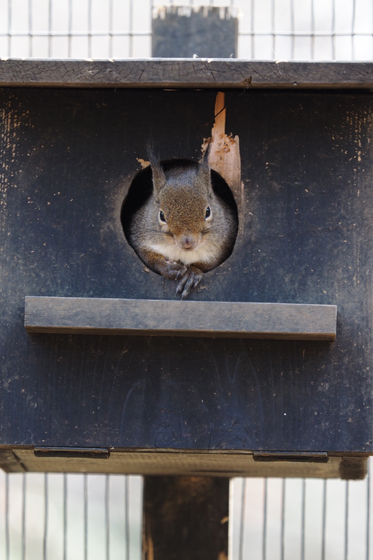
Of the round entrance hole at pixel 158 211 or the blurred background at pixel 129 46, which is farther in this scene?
the blurred background at pixel 129 46

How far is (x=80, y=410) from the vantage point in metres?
2.44

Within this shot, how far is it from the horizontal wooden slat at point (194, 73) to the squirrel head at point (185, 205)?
33 centimetres

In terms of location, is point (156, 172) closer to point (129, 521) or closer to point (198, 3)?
point (198, 3)

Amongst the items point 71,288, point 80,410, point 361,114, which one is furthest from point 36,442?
point 361,114

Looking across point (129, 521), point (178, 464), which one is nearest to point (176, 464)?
point (178, 464)

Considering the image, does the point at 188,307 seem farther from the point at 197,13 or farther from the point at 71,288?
the point at 197,13

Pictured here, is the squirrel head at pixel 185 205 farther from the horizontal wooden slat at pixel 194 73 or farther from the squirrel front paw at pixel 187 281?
the horizontal wooden slat at pixel 194 73

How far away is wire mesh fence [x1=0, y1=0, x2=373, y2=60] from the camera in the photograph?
3.26 metres

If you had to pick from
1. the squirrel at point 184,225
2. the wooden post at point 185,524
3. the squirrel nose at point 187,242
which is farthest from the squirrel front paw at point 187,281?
A: the wooden post at point 185,524

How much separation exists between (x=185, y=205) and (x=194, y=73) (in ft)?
1.66

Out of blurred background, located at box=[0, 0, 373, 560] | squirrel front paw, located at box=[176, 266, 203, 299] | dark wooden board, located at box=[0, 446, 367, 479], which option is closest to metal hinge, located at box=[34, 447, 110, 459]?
dark wooden board, located at box=[0, 446, 367, 479]

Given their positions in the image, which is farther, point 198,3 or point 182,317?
point 198,3

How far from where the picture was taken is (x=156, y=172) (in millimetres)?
2689

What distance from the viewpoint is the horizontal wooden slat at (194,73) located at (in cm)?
234
